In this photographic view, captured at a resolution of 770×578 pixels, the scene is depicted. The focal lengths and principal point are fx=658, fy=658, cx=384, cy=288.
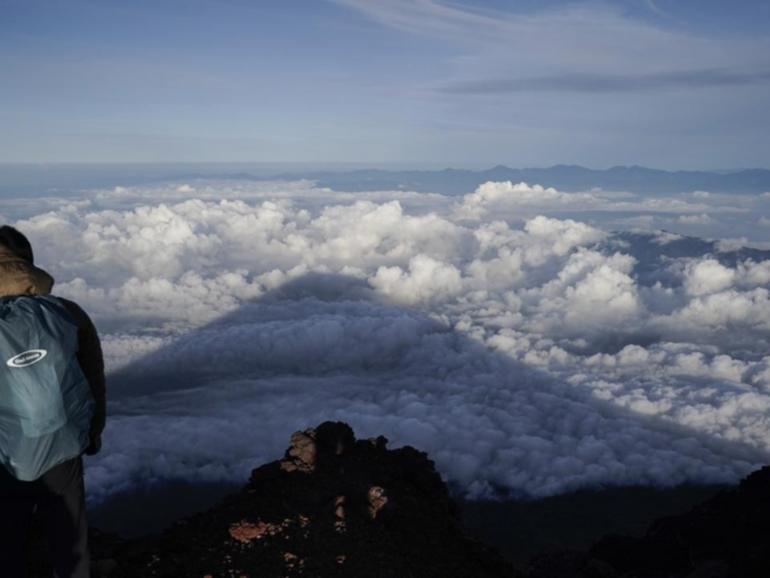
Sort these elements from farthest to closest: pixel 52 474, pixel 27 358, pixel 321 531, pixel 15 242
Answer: pixel 321 531 < pixel 15 242 < pixel 52 474 < pixel 27 358

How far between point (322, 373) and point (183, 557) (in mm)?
174778

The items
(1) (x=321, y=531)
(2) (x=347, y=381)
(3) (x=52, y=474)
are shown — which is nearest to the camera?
(3) (x=52, y=474)

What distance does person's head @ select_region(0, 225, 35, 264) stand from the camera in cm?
618

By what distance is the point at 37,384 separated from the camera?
18.8 feet

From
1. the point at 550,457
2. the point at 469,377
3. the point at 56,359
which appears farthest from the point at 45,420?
the point at 469,377

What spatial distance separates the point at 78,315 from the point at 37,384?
73cm

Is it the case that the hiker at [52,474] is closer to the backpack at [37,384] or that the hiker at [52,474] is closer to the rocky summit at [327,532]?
the backpack at [37,384]

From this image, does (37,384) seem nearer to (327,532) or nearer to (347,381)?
(327,532)

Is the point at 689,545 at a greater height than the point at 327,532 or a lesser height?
lesser

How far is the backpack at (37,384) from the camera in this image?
18.5 ft

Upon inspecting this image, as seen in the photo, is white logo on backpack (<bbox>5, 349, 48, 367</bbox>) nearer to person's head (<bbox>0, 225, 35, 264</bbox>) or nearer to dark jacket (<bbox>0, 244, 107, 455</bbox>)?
dark jacket (<bbox>0, 244, 107, 455</bbox>)

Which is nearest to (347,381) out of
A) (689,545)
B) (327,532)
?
(689,545)

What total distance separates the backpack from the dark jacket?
183mm

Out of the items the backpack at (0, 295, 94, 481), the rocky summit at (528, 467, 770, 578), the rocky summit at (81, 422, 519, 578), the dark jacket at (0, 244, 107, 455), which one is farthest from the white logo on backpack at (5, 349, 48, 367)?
the rocky summit at (528, 467, 770, 578)
